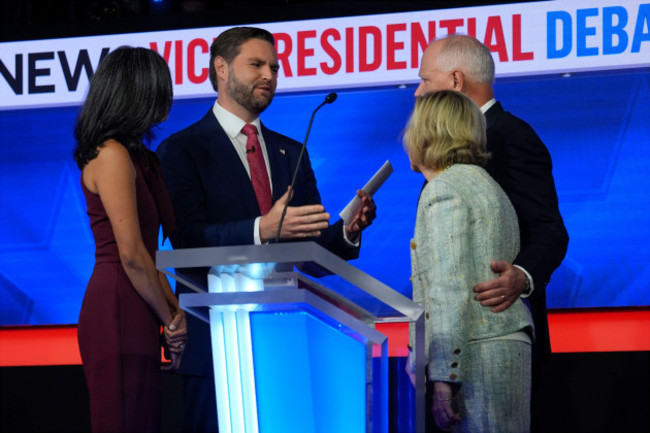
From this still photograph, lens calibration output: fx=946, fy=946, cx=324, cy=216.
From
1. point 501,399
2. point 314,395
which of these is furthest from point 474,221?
point 314,395

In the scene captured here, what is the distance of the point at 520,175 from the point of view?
2924 mm

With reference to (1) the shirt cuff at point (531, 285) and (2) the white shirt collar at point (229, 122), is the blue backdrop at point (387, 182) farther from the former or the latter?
(1) the shirt cuff at point (531, 285)

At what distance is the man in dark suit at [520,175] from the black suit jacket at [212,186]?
0.56 metres

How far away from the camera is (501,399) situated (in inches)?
92.8

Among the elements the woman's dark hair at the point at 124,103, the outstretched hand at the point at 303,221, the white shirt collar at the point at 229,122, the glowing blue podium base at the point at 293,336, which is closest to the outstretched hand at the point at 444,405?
the glowing blue podium base at the point at 293,336

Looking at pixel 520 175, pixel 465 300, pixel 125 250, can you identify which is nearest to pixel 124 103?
pixel 125 250

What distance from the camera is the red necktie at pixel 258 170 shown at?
3137 mm

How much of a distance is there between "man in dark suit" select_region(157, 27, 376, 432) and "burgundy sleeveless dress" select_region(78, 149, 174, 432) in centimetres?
17

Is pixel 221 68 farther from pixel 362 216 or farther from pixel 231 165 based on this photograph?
pixel 362 216

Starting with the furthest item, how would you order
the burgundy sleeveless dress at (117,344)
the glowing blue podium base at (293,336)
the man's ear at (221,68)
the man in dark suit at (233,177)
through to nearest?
the man's ear at (221,68) < the man in dark suit at (233,177) < the burgundy sleeveless dress at (117,344) < the glowing blue podium base at (293,336)

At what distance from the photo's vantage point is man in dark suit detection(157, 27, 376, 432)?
2598mm

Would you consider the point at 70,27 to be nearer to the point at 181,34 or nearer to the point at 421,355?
Result: the point at 181,34

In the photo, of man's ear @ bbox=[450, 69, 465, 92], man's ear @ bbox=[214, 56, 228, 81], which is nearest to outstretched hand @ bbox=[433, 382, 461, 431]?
man's ear @ bbox=[450, 69, 465, 92]

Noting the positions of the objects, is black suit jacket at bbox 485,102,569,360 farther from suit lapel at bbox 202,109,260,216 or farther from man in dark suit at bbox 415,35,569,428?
suit lapel at bbox 202,109,260,216
